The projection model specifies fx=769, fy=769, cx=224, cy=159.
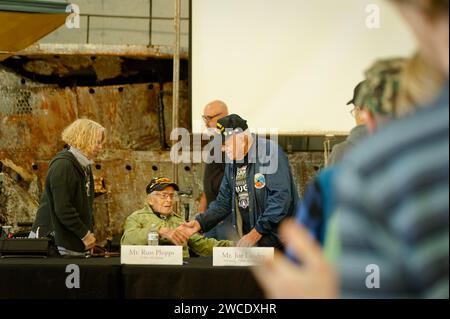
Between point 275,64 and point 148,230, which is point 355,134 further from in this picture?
point 275,64

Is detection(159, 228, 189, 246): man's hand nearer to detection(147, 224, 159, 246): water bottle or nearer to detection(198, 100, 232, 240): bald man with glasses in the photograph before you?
detection(147, 224, 159, 246): water bottle

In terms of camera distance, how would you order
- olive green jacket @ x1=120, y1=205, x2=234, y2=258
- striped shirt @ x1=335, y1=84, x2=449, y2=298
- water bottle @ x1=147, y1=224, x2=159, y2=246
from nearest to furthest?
striped shirt @ x1=335, y1=84, x2=449, y2=298, water bottle @ x1=147, y1=224, x2=159, y2=246, olive green jacket @ x1=120, y1=205, x2=234, y2=258

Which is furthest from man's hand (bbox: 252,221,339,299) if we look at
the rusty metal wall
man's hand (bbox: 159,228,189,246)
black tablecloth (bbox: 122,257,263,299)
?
the rusty metal wall

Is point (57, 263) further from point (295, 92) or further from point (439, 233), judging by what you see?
point (295, 92)

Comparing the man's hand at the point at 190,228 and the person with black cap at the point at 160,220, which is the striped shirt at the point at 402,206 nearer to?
the man's hand at the point at 190,228

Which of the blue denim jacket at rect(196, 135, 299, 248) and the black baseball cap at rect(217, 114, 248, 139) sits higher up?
the black baseball cap at rect(217, 114, 248, 139)

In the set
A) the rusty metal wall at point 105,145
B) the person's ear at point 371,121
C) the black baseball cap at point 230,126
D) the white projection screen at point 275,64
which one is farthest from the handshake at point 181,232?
the person's ear at point 371,121

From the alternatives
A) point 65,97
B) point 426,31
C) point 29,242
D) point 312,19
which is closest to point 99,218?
point 65,97

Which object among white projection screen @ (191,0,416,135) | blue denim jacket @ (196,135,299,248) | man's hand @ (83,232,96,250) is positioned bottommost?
man's hand @ (83,232,96,250)

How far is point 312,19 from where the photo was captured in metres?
4.59

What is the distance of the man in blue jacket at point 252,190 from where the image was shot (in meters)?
2.99

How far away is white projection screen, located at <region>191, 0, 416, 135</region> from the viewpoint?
4562 mm

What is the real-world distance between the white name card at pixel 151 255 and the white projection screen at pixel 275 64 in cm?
221

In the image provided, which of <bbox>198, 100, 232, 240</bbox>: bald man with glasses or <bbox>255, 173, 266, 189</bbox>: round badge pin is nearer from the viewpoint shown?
<bbox>255, 173, 266, 189</bbox>: round badge pin
